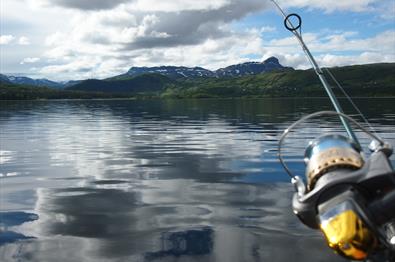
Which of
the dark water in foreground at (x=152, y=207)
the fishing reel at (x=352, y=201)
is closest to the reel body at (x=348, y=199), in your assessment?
the fishing reel at (x=352, y=201)

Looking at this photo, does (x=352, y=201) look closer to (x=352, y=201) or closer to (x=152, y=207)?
(x=352, y=201)

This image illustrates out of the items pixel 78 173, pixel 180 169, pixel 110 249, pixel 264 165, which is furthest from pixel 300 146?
pixel 110 249

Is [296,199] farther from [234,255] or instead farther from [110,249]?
[110,249]

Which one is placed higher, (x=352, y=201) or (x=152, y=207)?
(x=352, y=201)

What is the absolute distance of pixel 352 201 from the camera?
3.25m

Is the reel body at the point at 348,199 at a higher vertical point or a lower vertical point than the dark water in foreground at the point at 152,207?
higher

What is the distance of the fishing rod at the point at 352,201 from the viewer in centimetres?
312

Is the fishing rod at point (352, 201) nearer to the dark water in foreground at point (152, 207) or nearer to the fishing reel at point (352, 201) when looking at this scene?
the fishing reel at point (352, 201)

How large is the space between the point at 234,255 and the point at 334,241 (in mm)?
7265

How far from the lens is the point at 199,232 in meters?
11.8

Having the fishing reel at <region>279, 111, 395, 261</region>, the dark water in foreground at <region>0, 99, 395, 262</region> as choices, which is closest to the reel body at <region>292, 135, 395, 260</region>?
the fishing reel at <region>279, 111, 395, 261</region>

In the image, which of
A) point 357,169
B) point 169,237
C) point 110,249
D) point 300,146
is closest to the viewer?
point 357,169

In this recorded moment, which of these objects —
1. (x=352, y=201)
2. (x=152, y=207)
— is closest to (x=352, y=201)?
A: (x=352, y=201)

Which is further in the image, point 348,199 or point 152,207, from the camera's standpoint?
point 152,207
